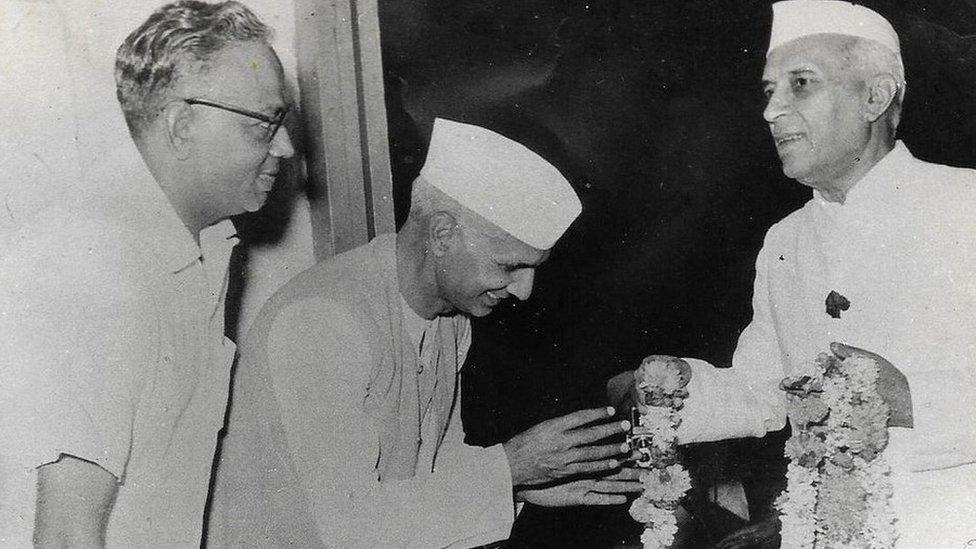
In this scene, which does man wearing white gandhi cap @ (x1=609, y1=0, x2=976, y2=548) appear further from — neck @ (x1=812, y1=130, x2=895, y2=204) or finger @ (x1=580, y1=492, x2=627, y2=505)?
finger @ (x1=580, y1=492, x2=627, y2=505)

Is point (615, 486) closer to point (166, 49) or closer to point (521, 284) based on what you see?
point (521, 284)

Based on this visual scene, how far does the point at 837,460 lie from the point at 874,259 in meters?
0.33

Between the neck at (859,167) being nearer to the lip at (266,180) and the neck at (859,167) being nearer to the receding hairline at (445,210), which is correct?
the receding hairline at (445,210)

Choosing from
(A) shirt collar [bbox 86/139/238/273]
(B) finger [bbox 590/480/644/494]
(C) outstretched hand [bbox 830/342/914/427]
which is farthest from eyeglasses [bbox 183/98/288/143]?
(C) outstretched hand [bbox 830/342/914/427]

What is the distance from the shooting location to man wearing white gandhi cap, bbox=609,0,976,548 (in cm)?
146

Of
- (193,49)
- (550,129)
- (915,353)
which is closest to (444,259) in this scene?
(550,129)

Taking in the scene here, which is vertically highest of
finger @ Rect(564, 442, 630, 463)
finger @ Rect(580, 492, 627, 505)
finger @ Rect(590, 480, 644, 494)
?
finger @ Rect(564, 442, 630, 463)

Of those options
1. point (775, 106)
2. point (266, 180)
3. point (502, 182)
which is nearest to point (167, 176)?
point (266, 180)

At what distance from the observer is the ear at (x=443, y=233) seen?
4.91 ft

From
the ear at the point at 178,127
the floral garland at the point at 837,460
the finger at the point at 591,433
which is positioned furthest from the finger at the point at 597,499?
the ear at the point at 178,127

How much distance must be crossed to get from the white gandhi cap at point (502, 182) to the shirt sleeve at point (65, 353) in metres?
0.54

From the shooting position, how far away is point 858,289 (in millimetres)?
1484

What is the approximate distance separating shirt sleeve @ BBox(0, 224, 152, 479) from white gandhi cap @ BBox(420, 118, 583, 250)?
54 centimetres

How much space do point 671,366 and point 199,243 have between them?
0.81 meters
